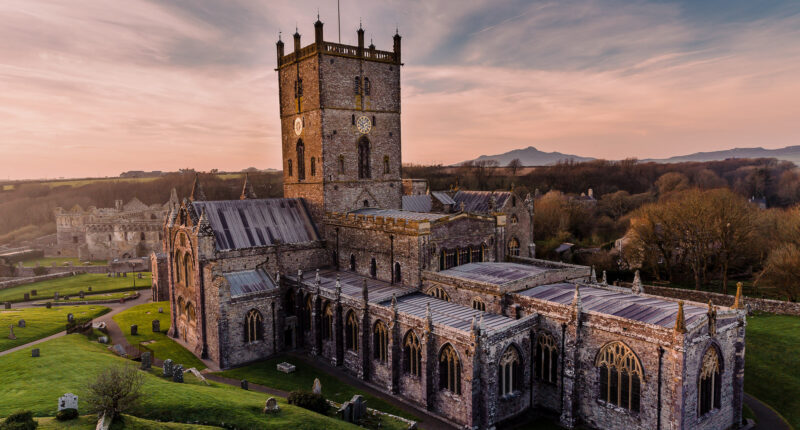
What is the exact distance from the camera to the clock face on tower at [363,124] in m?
40.7

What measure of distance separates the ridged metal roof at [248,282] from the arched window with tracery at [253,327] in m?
1.61

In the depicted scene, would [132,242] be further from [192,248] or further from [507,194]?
[507,194]

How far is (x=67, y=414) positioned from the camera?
1906 cm

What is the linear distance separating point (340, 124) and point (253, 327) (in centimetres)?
1792

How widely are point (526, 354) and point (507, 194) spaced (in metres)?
28.8

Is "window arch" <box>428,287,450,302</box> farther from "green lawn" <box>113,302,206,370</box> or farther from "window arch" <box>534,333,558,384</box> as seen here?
"green lawn" <box>113,302,206,370</box>

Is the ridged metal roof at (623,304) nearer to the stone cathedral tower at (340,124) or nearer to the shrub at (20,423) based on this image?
the stone cathedral tower at (340,124)

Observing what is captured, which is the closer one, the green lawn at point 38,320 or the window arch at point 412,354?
the window arch at point 412,354

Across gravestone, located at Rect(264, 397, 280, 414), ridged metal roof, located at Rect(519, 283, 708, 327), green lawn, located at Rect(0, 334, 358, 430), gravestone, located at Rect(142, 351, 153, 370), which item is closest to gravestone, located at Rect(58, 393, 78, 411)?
green lawn, located at Rect(0, 334, 358, 430)

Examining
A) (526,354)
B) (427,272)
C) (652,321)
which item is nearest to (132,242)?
(427,272)

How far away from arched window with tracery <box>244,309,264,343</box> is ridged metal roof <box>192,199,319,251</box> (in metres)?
5.35

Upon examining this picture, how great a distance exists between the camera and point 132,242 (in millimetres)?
93625

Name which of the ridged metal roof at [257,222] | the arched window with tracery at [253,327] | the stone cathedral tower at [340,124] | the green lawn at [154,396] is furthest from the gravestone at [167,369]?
the stone cathedral tower at [340,124]

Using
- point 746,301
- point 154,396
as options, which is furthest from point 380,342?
point 746,301
